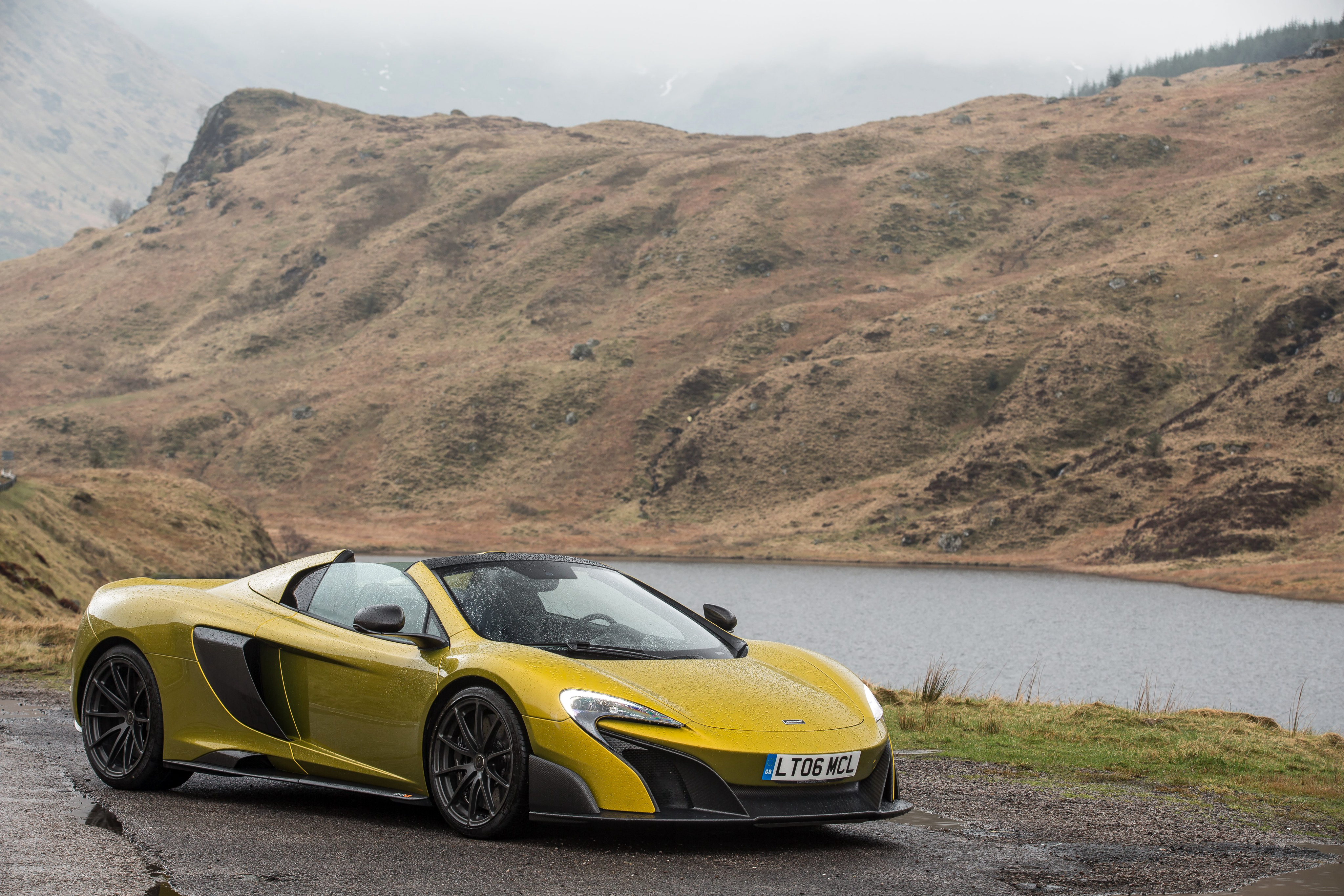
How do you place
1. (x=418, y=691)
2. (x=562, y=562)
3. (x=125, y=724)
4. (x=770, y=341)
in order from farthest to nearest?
(x=770, y=341) < (x=125, y=724) < (x=562, y=562) < (x=418, y=691)

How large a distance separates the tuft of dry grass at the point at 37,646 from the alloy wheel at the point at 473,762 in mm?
7835

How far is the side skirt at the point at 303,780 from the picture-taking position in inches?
256

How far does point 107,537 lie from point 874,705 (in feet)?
147

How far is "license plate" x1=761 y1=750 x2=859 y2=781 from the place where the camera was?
6.02 meters

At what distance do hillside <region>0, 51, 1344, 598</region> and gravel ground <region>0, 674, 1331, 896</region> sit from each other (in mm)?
53498

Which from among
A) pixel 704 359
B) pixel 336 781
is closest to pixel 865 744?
pixel 336 781

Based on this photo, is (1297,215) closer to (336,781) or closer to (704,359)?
(704,359)

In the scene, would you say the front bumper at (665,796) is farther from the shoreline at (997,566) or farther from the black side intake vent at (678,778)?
the shoreline at (997,566)

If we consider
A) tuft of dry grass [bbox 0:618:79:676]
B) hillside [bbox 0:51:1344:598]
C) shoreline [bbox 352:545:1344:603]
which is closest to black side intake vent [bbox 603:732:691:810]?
tuft of dry grass [bbox 0:618:79:676]

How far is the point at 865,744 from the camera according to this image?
6.45 metres

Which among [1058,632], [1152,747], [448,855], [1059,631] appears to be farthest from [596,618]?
[1059,631]

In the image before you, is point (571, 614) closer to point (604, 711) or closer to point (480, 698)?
point (480, 698)

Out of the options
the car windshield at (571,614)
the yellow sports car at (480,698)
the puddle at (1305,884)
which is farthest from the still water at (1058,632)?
the puddle at (1305,884)

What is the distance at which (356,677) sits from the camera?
267 inches
